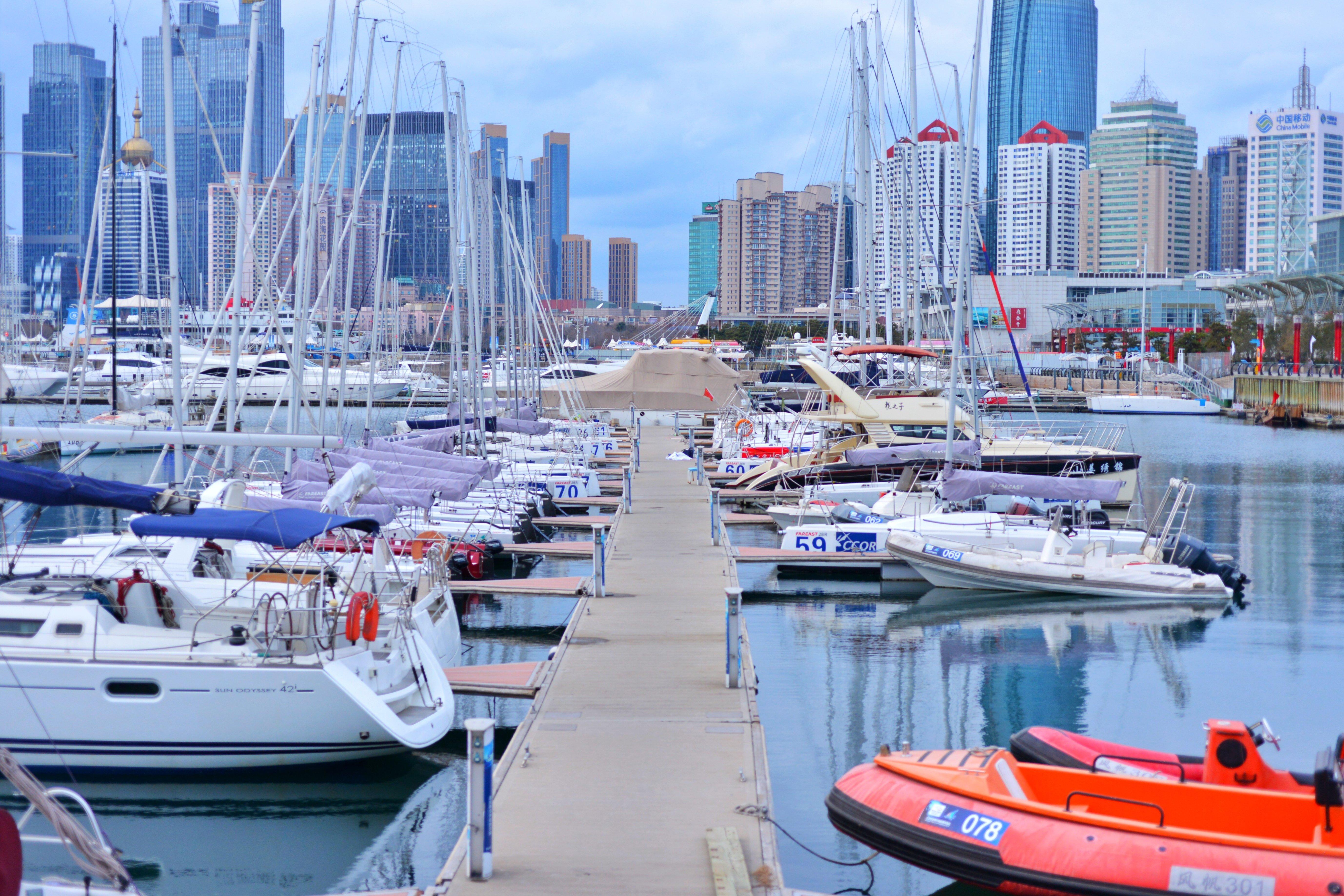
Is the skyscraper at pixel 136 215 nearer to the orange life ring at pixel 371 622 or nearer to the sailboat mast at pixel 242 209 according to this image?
the sailboat mast at pixel 242 209

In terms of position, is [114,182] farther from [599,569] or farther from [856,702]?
[856,702]

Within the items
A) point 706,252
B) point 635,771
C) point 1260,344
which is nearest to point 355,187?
point 635,771

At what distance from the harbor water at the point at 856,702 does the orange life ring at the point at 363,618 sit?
1.39 metres

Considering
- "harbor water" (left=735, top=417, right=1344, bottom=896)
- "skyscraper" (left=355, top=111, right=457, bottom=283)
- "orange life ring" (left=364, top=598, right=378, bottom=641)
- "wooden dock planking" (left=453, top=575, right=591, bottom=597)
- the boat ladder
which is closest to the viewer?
"orange life ring" (left=364, top=598, right=378, bottom=641)

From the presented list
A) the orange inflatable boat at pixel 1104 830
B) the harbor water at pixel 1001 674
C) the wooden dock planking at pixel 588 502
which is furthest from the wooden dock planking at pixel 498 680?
the wooden dock planking at pixel 588 502

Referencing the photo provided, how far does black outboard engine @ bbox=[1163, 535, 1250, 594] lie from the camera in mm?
20297

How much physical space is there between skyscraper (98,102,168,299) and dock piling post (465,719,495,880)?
43.9 ft

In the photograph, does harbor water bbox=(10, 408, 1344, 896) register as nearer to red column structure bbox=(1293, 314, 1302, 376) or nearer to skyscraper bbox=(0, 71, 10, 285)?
skyscraper bbox=(0, 71, 10, 285)

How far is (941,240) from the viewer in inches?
1337

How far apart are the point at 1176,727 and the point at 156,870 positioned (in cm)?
1072

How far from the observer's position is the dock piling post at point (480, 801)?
750 cm

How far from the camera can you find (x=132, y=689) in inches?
426

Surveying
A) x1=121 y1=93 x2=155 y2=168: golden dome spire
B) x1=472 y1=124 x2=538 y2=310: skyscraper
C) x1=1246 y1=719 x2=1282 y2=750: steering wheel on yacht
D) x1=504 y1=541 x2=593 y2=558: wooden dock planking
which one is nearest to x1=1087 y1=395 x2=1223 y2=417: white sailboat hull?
x1=472 y1=124 x2=538 y2=310: skyscraper

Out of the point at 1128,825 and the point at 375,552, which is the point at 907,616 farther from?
the point at 1128,825
